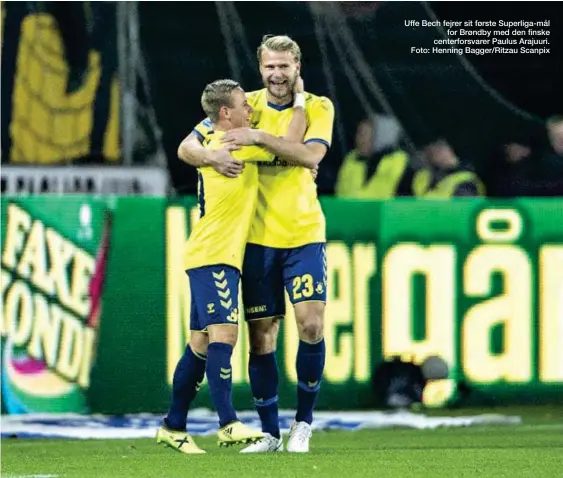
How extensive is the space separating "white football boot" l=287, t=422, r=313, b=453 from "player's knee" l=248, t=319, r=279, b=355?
0.37 m

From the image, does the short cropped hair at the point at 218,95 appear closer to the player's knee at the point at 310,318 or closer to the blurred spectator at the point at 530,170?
the player's knee at the point at 310,318

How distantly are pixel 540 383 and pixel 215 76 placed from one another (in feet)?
9.04

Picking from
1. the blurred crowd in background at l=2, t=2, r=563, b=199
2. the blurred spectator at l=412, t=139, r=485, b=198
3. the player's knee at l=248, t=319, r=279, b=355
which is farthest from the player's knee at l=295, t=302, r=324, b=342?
the blurred spectator at l=412, t=139, r=485, b=198

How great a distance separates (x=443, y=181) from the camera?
1008cm

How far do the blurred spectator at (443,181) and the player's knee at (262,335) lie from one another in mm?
2963

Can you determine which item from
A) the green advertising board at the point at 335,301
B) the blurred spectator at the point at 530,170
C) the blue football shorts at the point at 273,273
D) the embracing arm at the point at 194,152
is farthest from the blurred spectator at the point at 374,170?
the embracing arm at the point at 194,152

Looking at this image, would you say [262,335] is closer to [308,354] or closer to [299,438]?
[308,354]

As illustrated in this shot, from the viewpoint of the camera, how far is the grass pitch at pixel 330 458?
20.1ft

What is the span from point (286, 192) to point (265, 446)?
44.6 inches

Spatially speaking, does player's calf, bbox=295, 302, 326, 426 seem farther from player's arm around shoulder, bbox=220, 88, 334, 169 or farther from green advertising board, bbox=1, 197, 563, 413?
green advertising board, bbox=1, 197, 563, 413

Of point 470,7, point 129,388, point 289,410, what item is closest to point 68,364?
point 129,388

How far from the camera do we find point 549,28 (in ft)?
34.0

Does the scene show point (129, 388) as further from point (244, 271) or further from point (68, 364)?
point (244, 271)

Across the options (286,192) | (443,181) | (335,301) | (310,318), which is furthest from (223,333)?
(443,181)
